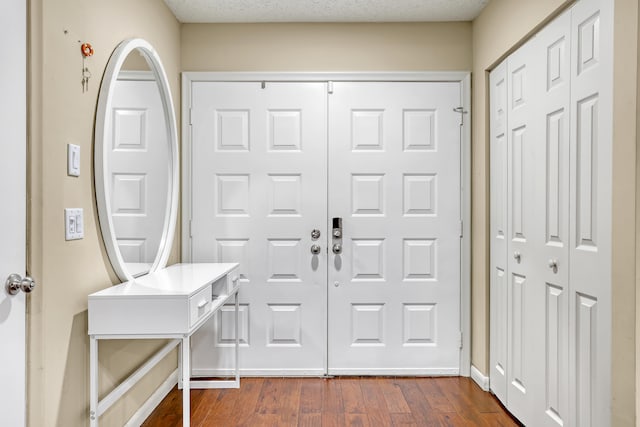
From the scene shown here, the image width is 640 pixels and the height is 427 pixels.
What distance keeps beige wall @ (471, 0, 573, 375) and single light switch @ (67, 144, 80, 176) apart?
2.27m

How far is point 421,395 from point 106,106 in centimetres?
243

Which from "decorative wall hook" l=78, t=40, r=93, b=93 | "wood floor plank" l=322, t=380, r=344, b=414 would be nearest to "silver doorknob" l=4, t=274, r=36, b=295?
"decorative wall hook" l=78, t=40, r=93, b=93

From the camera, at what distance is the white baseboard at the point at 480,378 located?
2.77m

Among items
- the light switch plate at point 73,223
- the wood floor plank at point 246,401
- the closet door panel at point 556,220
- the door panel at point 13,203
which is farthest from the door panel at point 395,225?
the door panel at point 13,203

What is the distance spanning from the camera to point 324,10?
283cm

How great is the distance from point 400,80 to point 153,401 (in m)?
2.61

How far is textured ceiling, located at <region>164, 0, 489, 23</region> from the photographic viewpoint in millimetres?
2727

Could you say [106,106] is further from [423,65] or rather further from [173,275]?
[423,65]

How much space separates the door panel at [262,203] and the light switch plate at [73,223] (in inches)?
49.1

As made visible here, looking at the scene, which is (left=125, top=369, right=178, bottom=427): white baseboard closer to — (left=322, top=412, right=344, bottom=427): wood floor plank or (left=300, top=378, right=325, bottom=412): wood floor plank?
(left=300, top=378, right=325, bottom=412): wood floor plank

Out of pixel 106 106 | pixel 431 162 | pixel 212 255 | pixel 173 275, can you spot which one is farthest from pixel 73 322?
pixel 431 162

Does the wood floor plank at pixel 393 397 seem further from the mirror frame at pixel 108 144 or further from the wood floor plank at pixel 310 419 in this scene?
the mirror frame at pixel 108 144

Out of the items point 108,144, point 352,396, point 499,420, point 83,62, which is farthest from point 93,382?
point 499,420

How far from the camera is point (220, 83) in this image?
9.87 ft
